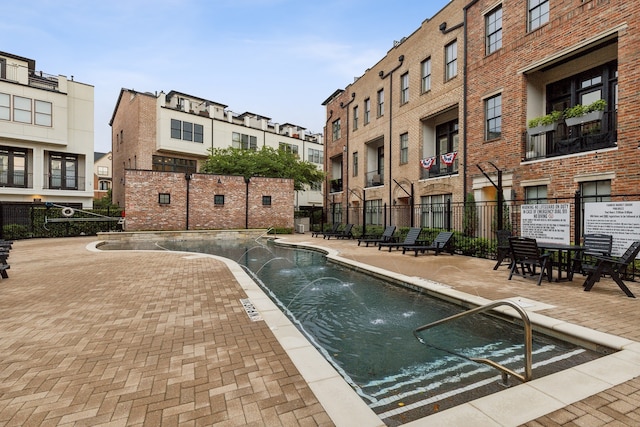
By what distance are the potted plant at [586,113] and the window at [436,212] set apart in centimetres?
606

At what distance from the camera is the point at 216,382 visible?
286 cm

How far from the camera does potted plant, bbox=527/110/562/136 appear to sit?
11.7m

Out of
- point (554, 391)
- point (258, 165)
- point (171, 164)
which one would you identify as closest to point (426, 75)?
point (258, 165)

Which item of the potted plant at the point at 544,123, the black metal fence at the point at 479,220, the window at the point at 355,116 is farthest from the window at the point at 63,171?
the potted plant at the point at 544,123

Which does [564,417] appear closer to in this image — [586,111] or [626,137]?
[626,137]

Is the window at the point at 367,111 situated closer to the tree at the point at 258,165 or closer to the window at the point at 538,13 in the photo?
the tree at the point at 258,165

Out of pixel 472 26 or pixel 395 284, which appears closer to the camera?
pixel 395 284

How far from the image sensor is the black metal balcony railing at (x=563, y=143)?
1079 centimetres

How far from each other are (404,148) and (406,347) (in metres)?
17.8

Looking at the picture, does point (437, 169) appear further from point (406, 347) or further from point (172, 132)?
point (172, 132)

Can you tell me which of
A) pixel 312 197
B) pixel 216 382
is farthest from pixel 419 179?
pixel 312 197

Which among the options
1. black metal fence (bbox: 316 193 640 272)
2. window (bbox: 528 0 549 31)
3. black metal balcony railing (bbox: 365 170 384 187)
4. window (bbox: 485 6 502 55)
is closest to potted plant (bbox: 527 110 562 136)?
black metal fence (bbox: 316 193 640 272)

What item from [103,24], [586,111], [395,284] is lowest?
[395,284]

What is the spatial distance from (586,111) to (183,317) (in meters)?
13.6
